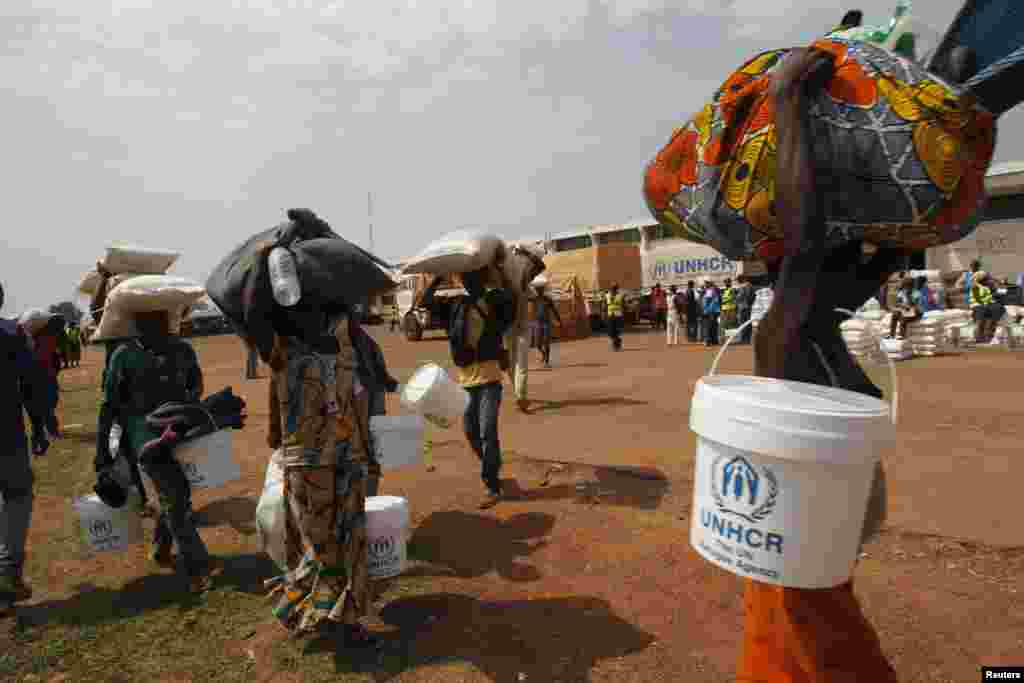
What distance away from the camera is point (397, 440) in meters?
3.77

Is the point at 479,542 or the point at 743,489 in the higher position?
the point at 743,489

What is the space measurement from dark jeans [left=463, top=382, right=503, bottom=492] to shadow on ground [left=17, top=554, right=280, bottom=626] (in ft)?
5.37

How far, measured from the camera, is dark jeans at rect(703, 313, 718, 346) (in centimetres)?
1670

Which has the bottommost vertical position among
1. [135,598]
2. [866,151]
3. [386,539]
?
[135,598]

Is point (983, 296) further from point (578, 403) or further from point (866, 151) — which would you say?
point (866, 151)

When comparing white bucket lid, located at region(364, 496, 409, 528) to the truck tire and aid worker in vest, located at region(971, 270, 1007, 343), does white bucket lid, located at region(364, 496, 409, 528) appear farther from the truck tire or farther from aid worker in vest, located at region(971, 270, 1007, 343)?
the truck tire

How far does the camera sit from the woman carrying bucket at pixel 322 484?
269 cm

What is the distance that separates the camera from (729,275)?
2352cm

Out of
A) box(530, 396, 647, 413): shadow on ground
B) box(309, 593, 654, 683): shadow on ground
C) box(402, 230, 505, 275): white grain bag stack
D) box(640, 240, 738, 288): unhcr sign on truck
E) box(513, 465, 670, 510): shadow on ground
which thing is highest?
box(640, 240, 738, 288): unhcr sign on truck

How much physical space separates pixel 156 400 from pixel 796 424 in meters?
3.70

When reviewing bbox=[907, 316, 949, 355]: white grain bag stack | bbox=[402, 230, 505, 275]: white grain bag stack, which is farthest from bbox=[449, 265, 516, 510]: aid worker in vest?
bbox=[907, 316, 949, 355]: white grain bag stack

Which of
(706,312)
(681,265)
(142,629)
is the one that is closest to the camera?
(142,629)

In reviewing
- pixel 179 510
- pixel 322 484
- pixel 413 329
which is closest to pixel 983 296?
pixel 322 484

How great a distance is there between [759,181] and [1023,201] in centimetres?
2721
